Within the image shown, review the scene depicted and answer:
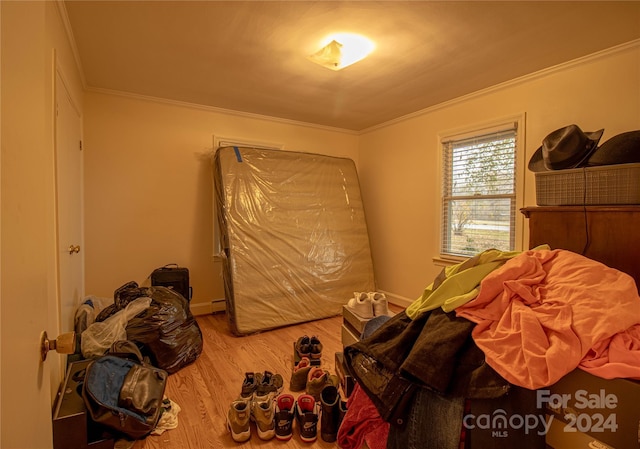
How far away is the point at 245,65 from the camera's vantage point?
2447 mm

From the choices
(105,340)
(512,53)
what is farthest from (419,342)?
(512,53)

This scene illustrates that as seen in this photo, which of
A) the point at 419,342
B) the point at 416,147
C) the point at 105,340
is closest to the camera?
the point at 419,342

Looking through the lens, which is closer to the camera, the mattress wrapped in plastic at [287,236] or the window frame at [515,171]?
the window frame at [515,171]

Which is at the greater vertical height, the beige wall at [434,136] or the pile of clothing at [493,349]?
the beige wall at [434,136]

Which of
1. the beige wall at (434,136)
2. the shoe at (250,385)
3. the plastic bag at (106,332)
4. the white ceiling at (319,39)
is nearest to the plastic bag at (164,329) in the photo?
the plastic bag at (106,332)

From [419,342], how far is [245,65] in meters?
2.32

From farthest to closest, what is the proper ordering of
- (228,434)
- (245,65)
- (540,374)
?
(245,65) < (228,434) < (540,374)

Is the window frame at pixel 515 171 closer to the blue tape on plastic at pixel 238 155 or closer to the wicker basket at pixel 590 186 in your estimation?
the wicker basket at pixel 590 186

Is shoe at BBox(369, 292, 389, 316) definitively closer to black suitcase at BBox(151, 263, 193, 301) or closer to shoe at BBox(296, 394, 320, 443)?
shoe at BBox(296, 394, 320, 443)

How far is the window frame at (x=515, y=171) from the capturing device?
8.76 feet

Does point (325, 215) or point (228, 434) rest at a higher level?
point (325, 215)

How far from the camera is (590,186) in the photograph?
5.51ft

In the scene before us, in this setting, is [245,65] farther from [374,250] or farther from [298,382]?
[374,250]

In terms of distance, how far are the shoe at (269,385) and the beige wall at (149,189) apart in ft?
5.61
